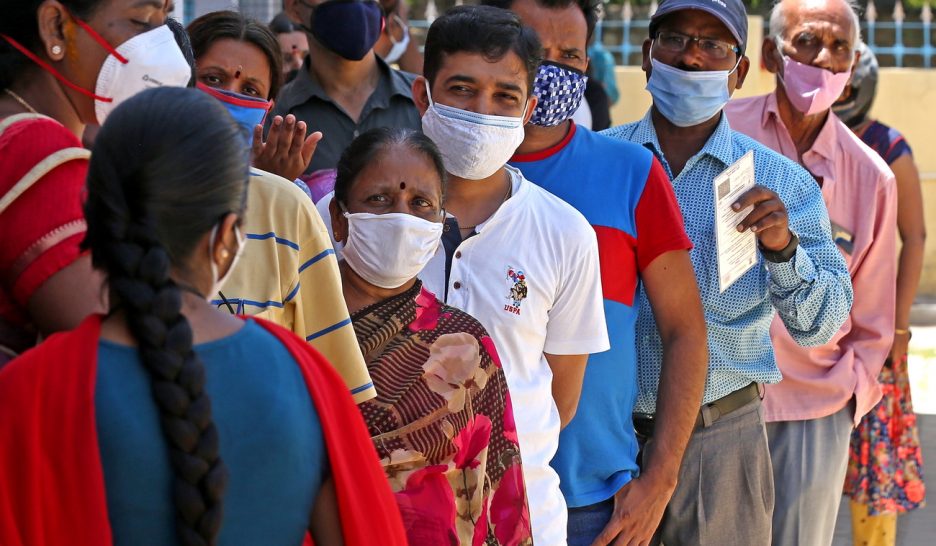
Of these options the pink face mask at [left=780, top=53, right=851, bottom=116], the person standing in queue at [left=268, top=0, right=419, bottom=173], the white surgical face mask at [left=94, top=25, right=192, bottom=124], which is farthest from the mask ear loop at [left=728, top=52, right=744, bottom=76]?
the white surgical face mask at [left=94, top=25, right=192, bottom=124]

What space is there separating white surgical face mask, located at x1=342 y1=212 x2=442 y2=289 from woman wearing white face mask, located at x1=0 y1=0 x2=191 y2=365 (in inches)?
A: 20.8

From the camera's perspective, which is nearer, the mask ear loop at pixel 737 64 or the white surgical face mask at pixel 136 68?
the white surgical face mask at pixel 136 68

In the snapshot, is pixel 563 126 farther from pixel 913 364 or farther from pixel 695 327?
pixel 913 364

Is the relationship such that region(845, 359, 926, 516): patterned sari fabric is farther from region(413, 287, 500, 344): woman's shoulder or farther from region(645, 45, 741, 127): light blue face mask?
region(413, 287, 500, 344): woman's shoulder

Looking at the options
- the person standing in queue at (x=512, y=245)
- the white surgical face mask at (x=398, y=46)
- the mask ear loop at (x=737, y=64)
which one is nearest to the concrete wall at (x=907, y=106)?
the white surgical face mask at (x=398, y=46)

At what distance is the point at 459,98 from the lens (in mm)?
3283

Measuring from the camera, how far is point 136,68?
2434 mm

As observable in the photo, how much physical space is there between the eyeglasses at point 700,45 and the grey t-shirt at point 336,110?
1.07m

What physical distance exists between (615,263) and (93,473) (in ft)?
6.07

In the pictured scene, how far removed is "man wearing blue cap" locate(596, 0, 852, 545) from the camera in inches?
141

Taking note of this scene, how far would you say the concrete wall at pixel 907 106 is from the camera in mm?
10977

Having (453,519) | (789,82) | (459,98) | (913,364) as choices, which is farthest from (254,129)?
(913,364)

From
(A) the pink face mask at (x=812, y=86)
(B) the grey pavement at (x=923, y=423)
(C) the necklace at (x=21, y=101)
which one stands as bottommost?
(B) the grey pavement at (x=923, y=423)

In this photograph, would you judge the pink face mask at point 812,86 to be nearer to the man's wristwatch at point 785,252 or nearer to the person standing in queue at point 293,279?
the man's wristwatch at point 785,252
